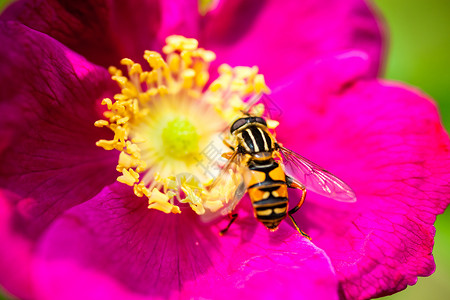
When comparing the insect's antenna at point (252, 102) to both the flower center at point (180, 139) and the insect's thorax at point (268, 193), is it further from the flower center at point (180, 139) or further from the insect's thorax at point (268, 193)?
the insect's thorax at point (268, 193)

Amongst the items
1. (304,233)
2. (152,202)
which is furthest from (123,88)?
(304,233)

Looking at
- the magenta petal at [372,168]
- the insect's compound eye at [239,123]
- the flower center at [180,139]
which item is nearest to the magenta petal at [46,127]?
the flower center at [180,139]

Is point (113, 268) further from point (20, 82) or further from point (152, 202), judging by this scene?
point (20, 82)

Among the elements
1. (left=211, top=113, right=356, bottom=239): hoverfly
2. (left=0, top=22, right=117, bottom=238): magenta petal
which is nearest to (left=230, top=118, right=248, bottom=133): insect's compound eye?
(left=211, top=113, right=356, bottom=239): hoverfly

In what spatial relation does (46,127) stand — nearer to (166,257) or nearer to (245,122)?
(166,257)

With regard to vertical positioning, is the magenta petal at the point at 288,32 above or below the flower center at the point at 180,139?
above
